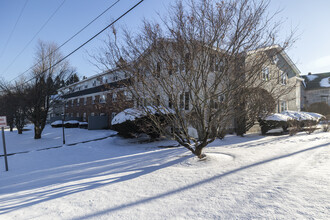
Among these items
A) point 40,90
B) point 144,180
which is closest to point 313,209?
point 144,180

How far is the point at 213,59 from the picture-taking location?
6844 millimetres

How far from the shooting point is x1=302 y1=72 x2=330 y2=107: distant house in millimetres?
35562

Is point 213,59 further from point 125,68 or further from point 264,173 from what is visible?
point 264,173

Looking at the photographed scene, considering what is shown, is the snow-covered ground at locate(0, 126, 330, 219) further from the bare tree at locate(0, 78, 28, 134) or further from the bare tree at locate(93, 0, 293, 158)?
the bare tree at locate(0, 78, 28, 134)

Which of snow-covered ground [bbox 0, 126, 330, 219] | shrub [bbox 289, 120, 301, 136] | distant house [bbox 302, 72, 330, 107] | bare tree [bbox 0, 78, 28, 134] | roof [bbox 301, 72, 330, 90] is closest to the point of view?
snow-covered ground [bbox 0, 126, 330, 219]

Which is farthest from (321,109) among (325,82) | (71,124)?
(71,124)

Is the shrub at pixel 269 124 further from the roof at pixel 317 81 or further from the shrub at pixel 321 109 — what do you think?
the roof at pixel 317 81

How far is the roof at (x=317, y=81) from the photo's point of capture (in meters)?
36.3

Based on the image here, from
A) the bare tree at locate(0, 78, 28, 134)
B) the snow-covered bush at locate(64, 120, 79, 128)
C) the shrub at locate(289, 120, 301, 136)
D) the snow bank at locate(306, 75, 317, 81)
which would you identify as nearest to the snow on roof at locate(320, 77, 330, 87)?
the snow bank at locate(306, 75, 317, 81)

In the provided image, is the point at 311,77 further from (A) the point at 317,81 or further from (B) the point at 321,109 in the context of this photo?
(B) the point at 321,109

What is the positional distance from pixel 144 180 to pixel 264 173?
338 cm

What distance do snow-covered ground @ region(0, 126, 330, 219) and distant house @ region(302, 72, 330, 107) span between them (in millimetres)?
35903

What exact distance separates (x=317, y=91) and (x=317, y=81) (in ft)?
9.75

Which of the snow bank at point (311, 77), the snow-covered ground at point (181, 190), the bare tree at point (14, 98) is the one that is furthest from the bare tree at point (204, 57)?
the snow bank at point (311, 77)
